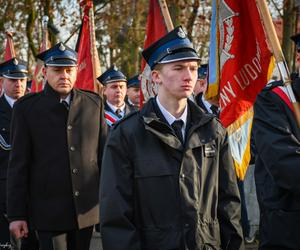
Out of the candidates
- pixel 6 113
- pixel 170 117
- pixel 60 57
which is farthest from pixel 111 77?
pixel 170 117

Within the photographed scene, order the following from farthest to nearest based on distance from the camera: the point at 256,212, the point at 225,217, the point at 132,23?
1. the point at 132,23
2. the point at 256,212
3. the point at 225,217

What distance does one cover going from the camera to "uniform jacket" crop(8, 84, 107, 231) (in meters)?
5.58

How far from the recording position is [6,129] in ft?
25.4

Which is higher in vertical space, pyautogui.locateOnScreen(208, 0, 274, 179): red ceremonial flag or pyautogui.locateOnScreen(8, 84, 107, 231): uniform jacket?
pyautogui.locateOnScreen(208, 0, 274, 179): red ceremonial flag

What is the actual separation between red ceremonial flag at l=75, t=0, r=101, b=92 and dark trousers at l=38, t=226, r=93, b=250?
431cm

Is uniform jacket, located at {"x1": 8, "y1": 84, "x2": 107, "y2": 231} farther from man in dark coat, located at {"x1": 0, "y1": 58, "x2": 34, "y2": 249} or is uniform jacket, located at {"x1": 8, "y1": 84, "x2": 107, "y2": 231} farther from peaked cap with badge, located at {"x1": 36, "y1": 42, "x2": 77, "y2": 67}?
man in dark coat, located at {"x1": 0, "y1": 58, "x2": 34, "y2": 249}

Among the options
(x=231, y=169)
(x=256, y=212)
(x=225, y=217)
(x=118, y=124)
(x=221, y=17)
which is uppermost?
(x=221, y=17)

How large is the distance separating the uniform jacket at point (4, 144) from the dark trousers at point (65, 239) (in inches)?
80.0

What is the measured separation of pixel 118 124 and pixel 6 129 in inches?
158

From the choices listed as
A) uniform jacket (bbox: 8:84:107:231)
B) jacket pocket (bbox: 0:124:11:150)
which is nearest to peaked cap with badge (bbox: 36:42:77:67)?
uniform jacket (bbox: 8:84:107:231)

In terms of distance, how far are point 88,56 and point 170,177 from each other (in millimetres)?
A: 6452

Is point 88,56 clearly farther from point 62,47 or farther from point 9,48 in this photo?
point 62,47

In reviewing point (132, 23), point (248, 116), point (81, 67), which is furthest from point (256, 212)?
point (132, 23)

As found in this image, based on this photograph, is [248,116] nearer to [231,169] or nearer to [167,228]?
[231,169]
